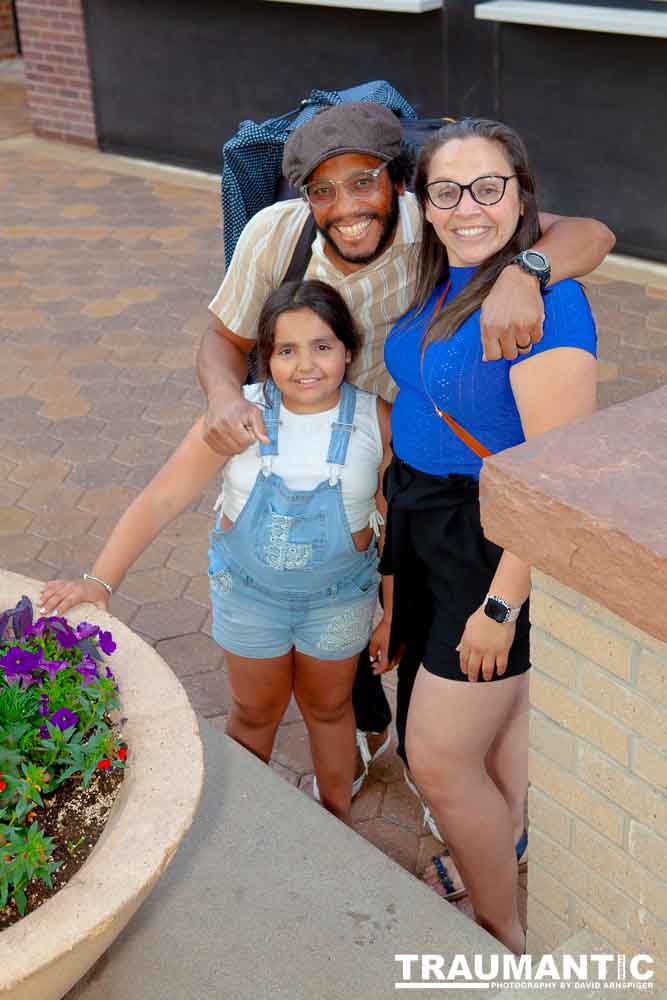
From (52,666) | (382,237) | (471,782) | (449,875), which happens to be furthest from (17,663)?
(449,875)

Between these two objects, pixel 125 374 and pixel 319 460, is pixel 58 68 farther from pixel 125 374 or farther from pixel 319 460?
pixel 319 460

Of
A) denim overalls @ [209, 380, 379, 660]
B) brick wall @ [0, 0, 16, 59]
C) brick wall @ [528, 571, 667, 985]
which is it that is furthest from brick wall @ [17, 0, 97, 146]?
brick wall @ [528, 571, 667, 985]

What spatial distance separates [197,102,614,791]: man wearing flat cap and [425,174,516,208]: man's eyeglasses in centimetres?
16

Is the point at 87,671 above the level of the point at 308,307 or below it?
below

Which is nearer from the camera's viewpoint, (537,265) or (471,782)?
(537,265)

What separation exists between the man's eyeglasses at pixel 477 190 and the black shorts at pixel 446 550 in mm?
601

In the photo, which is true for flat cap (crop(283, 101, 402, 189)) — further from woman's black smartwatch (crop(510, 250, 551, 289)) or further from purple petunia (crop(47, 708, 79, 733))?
purple petunia (crop(47, 708, 79, 733))

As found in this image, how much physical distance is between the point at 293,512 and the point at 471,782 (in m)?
0.77

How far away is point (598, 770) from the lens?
2.35 metres

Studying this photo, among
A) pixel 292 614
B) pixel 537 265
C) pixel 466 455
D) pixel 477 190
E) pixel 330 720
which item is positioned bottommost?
pixel 330 720

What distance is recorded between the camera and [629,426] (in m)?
2.37

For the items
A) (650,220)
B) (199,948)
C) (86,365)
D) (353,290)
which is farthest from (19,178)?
(199,948)

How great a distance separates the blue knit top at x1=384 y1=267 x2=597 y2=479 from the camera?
254 centimetres

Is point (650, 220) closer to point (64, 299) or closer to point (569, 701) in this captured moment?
point (64, 299)
